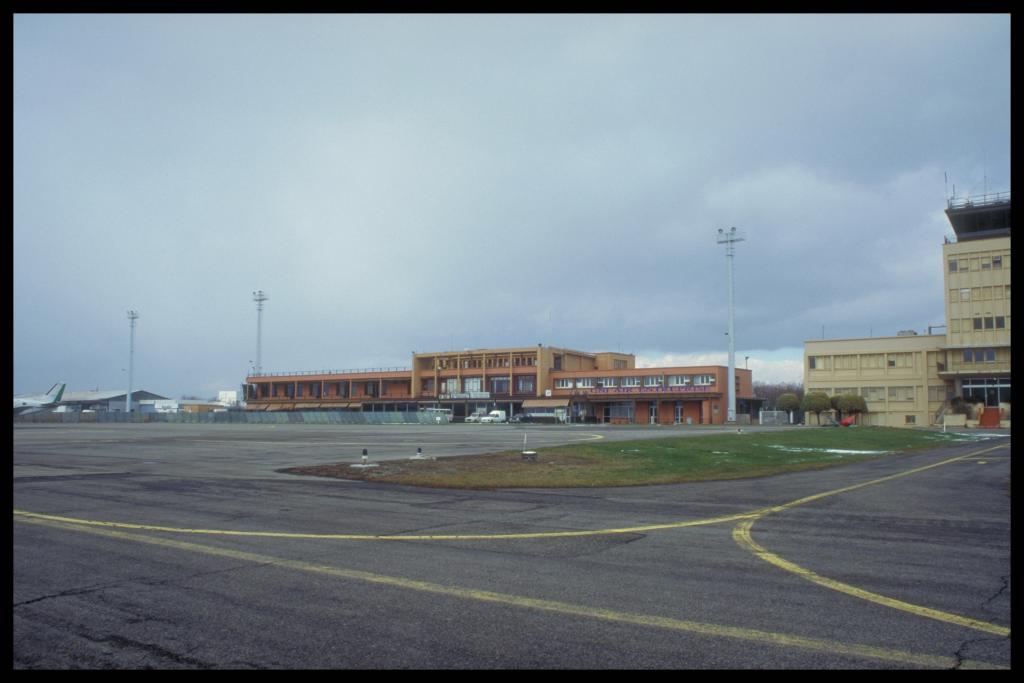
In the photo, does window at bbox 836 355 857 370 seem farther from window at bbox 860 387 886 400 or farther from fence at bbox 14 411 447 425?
fence at bbox 14 411 447 425

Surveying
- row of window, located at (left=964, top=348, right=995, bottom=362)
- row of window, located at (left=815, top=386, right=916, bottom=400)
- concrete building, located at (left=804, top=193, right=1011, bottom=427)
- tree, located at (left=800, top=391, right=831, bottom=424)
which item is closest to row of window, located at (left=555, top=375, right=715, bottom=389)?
tree, located at (left=800, top=391, right=831, bottom=424)

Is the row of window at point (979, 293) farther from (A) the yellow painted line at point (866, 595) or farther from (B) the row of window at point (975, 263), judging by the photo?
(A) the yellow painted line at point (866, 595)

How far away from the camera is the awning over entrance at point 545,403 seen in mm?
106688

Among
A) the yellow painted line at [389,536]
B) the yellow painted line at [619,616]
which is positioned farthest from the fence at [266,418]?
the yellow painted line at [619,616]

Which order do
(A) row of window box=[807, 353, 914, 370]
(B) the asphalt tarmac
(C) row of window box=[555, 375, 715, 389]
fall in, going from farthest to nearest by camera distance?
1. (C) row of window box=[555, 375, 715, 389]
2. (A) row of window box=[807, 353, 914, 370]
3. (B) the asphalt tarmac

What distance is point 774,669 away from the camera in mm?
4844

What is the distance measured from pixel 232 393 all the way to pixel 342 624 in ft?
643

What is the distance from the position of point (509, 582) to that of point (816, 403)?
269 feet

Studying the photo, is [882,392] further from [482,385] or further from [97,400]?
[97,400]

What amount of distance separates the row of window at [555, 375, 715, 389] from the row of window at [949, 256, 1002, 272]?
3132 cm

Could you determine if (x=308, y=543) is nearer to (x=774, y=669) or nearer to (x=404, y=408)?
(x=774, y=669)

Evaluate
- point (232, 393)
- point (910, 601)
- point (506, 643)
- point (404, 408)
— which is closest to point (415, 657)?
point (506, 643)

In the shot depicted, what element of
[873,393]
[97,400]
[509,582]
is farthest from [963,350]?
[97,400]

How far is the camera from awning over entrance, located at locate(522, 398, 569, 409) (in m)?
107
